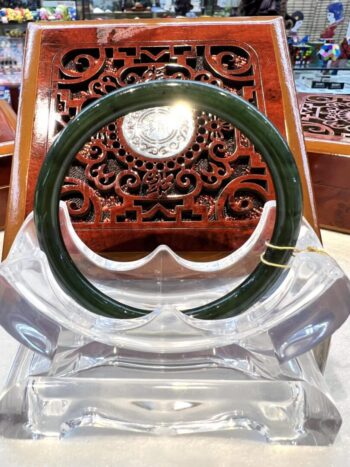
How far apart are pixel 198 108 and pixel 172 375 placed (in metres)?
0.30

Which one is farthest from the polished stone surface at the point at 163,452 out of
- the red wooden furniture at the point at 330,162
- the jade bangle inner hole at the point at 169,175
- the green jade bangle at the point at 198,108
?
the red wooden furniture at the point at 330,162

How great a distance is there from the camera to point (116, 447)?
20.9 inches

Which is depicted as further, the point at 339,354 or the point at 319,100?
the point at 319,100

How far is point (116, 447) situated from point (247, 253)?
32 centimetres

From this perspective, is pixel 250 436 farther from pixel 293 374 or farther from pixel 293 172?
pixel 293 172

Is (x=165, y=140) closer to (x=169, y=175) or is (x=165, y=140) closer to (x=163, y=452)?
(x=169, y=175)

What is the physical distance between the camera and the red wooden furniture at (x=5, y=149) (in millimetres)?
1020

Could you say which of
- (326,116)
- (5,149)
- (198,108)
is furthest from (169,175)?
(326,116)

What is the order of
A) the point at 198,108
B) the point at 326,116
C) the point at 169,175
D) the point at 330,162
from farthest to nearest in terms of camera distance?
the point at 326,116 < the point at 330,162 < the point at 169,175 < the point at 198,108

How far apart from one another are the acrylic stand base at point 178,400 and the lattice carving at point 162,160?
12.2 inches

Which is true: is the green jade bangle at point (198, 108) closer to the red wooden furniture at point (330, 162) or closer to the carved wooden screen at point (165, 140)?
the carved wooden screen at point (165, 140)

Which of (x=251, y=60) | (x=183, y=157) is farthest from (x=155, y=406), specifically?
(x=251, y=60)

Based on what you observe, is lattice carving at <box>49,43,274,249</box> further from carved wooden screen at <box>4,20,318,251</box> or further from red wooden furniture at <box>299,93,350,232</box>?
red wooden furniture at <box>299,93,350,232</box>

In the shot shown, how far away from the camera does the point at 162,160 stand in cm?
81
